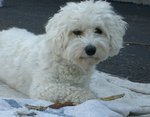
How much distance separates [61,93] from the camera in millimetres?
4992

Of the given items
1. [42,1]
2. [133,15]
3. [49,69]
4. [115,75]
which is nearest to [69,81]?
[49,69]

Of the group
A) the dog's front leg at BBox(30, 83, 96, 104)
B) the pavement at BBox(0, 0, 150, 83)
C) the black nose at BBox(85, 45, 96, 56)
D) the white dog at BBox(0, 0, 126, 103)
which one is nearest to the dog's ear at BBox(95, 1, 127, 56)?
the white dog at BBox(0, 0, 126, 103)

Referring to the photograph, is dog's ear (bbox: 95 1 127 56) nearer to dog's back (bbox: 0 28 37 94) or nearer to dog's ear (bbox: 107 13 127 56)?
dog's ear (bbox: 107 13 127 56)

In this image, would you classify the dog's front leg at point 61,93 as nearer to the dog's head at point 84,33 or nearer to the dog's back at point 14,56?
the dog's head at point 84,33

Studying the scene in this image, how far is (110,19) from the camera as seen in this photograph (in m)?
5.00

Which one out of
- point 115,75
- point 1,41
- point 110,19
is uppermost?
point 110,19

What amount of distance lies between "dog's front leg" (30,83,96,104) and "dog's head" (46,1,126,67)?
0.84 ft

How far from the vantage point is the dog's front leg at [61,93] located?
499 centimetres

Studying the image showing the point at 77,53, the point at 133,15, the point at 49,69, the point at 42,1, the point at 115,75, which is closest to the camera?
the point at 77,53

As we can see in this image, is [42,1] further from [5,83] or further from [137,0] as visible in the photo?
[5,83]

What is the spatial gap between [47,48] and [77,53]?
0.52 m

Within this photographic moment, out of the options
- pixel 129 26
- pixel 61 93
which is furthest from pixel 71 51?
pixel 129 26

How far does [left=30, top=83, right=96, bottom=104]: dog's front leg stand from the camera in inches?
196

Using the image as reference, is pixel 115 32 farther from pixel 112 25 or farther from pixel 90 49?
pixel 90 49
